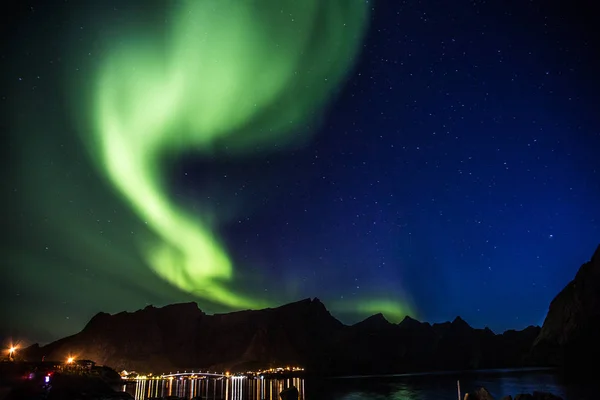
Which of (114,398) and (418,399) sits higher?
(114,398)

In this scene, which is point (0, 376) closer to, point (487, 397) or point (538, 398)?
point (487, 397)

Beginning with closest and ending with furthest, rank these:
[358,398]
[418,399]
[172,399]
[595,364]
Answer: [172,399], [418,399], [358,398], [595,364]

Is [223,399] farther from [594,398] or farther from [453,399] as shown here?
[594,398]

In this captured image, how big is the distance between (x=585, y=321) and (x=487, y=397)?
196 m

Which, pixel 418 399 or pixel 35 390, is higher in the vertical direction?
pixel 35 390

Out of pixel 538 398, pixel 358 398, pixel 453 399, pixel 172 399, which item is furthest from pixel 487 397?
pixel 358 398

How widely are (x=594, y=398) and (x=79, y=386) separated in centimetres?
9188

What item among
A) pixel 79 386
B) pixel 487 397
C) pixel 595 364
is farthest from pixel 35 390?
pixel 595 364

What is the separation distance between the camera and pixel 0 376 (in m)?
60.8

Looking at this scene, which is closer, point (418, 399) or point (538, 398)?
point (538, 398)

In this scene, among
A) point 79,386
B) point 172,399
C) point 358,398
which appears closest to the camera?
point 172,399

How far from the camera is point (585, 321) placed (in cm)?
19900

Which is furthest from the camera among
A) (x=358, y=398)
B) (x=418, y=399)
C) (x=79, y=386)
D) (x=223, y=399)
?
(x=358, y=398)

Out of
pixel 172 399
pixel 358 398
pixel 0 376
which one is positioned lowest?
pixel 358 398
